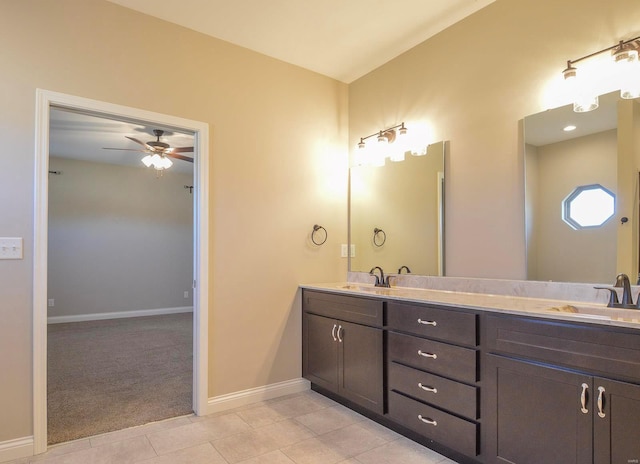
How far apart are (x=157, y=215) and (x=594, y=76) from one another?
6.57 m

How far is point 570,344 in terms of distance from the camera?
60.0 inches

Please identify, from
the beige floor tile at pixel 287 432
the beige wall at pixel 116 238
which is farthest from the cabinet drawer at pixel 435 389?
the beige wall at pixel 116 238

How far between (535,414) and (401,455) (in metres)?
0.81

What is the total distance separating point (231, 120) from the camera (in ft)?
9.35

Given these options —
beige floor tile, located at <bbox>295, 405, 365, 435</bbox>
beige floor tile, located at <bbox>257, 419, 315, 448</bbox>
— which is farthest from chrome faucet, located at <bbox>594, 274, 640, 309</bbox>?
beige floor tile, located at <bbox>257, 419, 315, 448</bbox>

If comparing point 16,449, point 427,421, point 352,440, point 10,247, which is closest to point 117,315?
point 16,449

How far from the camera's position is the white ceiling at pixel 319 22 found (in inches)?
95.0

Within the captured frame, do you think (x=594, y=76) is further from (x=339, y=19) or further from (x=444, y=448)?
(x=444, y=448)

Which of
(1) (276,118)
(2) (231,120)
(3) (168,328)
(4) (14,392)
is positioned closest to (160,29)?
(2) (231,120)

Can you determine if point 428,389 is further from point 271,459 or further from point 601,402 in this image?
point 271,459

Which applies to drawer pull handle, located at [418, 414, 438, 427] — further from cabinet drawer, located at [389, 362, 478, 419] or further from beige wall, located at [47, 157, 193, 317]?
beige wall, located at [47, 157, 193, 317]

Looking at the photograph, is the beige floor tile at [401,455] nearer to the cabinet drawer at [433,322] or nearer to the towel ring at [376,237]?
the cabinet drawer at [433,322]

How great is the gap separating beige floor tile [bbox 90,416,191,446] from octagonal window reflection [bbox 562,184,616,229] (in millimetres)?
2704

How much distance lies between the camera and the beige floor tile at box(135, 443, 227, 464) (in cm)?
203
